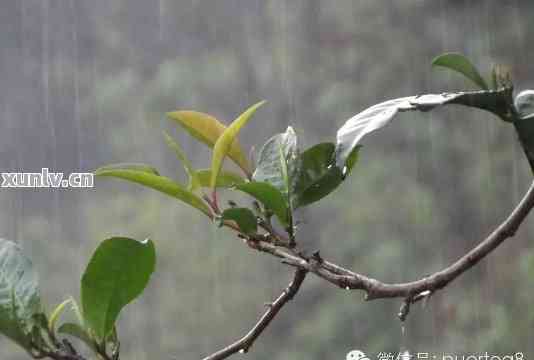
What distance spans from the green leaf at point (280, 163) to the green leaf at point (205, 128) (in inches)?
1.2

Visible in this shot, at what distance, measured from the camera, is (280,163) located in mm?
479

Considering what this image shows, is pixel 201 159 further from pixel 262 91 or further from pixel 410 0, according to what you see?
pixel 410 0

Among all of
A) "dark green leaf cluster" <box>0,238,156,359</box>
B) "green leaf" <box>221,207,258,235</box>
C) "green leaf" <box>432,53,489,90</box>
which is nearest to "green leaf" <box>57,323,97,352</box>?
"dark green leaf cluster" <box>0,238,156,359</box>

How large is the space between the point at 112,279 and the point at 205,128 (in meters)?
0.15

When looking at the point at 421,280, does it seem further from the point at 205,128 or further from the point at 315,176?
the point at 205,128

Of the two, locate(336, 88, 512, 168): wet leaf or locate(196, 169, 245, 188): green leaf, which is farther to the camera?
locate(196, 169, 245, 188): green leaf

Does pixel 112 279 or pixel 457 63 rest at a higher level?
pixel 457 63

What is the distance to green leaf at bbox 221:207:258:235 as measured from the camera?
1.44 ft

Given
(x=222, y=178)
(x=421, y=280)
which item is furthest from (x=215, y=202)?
(x=421, y=280)

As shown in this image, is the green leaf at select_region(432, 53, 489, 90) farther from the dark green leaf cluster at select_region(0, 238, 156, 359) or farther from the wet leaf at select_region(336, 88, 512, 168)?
the dark green leaf cluster at select_region(0, 238, 156, 359)

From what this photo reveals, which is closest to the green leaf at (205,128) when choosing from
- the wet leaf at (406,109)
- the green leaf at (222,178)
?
the green leaf at (222,178)

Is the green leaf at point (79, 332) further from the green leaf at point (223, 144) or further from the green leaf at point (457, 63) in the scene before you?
the green leaf at point (457, 63)

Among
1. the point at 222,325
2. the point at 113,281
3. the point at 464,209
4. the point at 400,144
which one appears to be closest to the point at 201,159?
the point at 222,325

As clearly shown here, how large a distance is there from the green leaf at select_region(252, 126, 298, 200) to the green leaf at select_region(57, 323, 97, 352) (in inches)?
5.5
